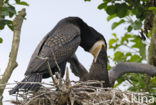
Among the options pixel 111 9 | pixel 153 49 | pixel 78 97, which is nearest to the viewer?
pixel 78 97

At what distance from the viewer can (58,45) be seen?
5.30m

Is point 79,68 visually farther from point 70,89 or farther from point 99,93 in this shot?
point 70,89

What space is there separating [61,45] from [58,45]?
0.14ft

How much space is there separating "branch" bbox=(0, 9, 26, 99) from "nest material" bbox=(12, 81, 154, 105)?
24 cm

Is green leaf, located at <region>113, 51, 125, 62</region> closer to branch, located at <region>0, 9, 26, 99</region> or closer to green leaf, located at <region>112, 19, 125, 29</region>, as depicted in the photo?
green leaf, located at <region>112, 19, 125, 29</region>

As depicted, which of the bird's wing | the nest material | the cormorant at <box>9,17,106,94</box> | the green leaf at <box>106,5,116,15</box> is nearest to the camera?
the nest material

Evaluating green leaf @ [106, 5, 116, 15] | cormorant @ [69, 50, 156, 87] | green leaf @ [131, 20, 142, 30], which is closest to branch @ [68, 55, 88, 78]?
cormorant @ [69, 50, 156, 87]

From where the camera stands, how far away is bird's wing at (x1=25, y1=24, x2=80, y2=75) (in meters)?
5.11

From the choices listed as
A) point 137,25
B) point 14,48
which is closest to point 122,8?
point 137,25

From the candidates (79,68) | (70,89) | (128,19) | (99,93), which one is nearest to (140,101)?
(99,93)

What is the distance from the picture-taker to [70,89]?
413 cm

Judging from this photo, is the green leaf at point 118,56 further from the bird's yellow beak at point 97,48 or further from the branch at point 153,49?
the branch at point 153,49

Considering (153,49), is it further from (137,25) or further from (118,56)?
(118,56)

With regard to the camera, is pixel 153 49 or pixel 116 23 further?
pixel 116 23
